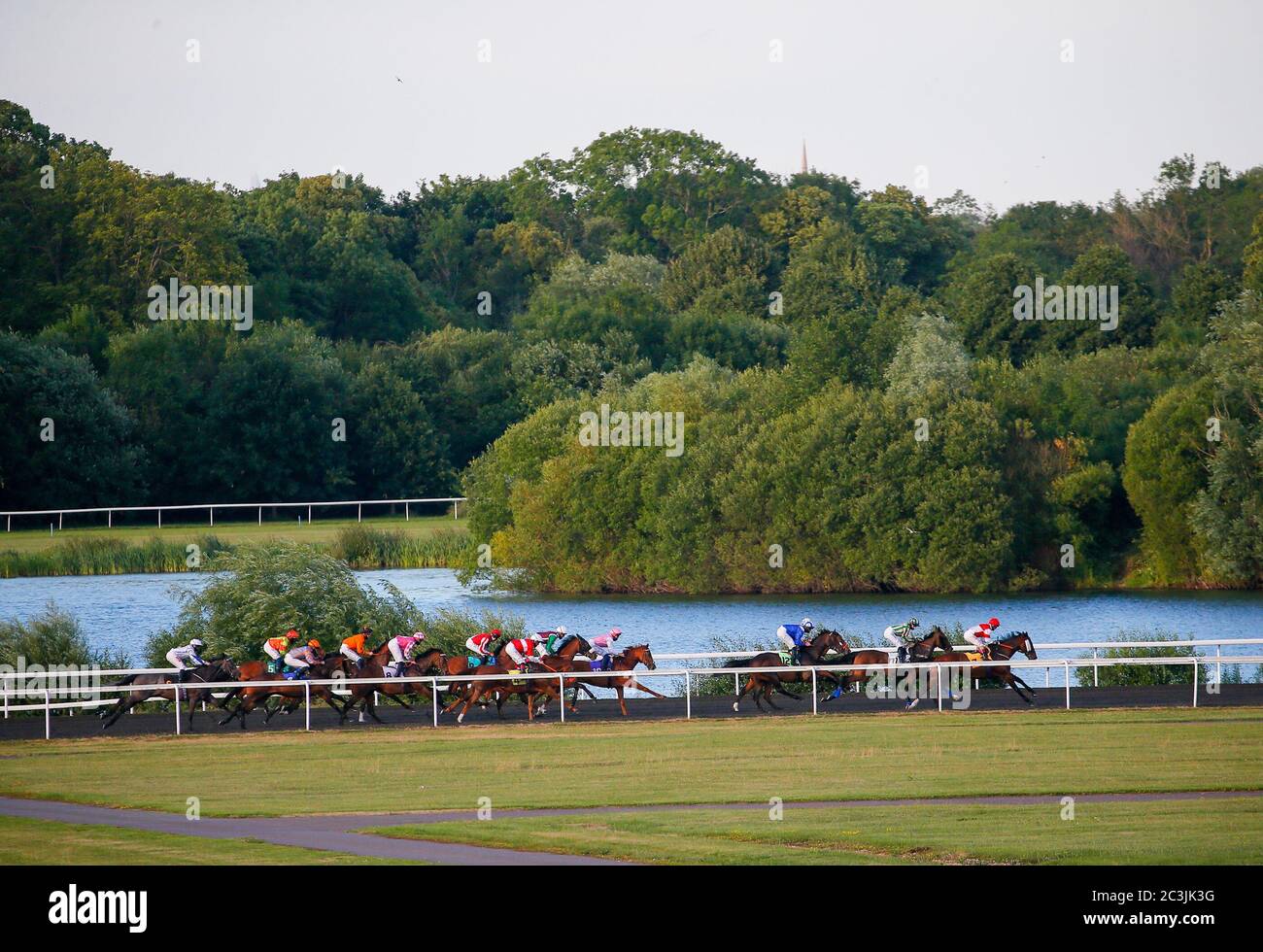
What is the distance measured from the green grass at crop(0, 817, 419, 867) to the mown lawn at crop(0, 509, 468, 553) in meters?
50.1

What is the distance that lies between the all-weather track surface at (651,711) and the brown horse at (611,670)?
0.43 metres

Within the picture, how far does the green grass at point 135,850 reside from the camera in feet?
52.2

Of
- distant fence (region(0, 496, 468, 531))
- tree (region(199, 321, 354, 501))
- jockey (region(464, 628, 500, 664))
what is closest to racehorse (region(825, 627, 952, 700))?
jockey (region(464, 628, 500, 664))

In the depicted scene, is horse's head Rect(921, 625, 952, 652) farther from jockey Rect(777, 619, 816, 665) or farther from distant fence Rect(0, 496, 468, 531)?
distant fence Rect(0, 496, 468, 531)

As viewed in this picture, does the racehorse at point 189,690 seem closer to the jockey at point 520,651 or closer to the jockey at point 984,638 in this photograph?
the jockey at point 520,651

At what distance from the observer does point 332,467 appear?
83.4 m

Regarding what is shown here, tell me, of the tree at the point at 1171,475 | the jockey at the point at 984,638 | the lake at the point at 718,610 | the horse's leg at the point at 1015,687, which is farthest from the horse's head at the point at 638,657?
the tree at the point at 1171,475

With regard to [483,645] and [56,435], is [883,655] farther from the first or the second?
[56,435]

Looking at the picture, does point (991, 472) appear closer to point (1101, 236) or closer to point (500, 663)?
point (500, 663)

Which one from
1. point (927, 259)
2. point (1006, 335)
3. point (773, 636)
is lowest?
point (773, 636)

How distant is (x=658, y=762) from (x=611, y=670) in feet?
22.5

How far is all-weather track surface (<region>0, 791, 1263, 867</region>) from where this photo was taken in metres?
16.7
